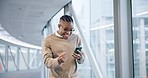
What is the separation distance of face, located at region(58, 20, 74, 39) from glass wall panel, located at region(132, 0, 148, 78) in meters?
0.98

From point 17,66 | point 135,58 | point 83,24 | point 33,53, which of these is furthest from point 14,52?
point 135,58

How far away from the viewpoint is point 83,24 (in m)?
4.65

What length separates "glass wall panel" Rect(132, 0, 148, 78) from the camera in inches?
110

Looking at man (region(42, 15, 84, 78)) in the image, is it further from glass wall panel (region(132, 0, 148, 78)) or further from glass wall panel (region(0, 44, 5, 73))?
glass wall panel (region(0, 44, 5, 73))

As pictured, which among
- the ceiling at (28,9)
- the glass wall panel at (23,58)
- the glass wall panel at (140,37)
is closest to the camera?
the glass wall panel at (140,37)

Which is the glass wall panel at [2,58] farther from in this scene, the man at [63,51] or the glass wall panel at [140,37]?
the man at [63,51]

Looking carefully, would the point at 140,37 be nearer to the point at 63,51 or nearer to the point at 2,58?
the point at 63,51

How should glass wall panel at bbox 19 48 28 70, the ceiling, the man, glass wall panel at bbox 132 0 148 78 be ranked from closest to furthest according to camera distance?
the man → glass wall panel at bbox 132 0 148 78 → the ceiling → glass wall panel at bbox 19 48 28 70

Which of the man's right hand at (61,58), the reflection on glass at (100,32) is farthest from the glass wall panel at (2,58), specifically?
the man's right hand at (61,58)

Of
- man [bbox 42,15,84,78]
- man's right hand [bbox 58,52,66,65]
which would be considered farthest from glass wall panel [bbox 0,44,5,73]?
man's right hand [bbox 58,52,66,65]

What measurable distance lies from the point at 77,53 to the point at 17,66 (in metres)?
19.2

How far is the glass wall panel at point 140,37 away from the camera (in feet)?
9.21

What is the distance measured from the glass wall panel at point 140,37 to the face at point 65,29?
0.98 meters

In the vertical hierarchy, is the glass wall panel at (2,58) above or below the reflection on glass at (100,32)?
below
